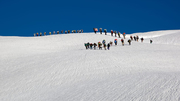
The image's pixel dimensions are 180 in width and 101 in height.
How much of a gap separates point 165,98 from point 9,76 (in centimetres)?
1112

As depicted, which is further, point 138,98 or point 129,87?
point 129,87

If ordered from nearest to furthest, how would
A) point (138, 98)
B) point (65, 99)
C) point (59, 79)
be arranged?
point (138, 98) < point (65, 99) < point (59, 79)

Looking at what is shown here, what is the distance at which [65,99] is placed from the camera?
7984 millimetres

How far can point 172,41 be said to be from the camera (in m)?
37.2

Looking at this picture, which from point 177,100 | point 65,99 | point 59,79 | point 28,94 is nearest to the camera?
point 177,100

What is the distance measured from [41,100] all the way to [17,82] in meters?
4.42

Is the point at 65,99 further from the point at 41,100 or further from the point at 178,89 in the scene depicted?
the point at 178,89

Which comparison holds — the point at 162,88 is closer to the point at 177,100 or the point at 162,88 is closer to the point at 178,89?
the point at 178,89

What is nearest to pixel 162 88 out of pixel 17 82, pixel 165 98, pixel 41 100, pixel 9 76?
pixel 165 98

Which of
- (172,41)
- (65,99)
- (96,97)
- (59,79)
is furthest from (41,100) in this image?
(172,41)

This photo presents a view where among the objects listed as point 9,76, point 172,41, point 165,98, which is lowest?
point 172,41

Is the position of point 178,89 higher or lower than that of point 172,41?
higher

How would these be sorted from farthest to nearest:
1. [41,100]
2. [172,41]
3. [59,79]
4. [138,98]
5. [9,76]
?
[172,41]
[9,76]
[59,79]
[41,100]
[138,98]

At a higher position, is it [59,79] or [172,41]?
[59,79]
